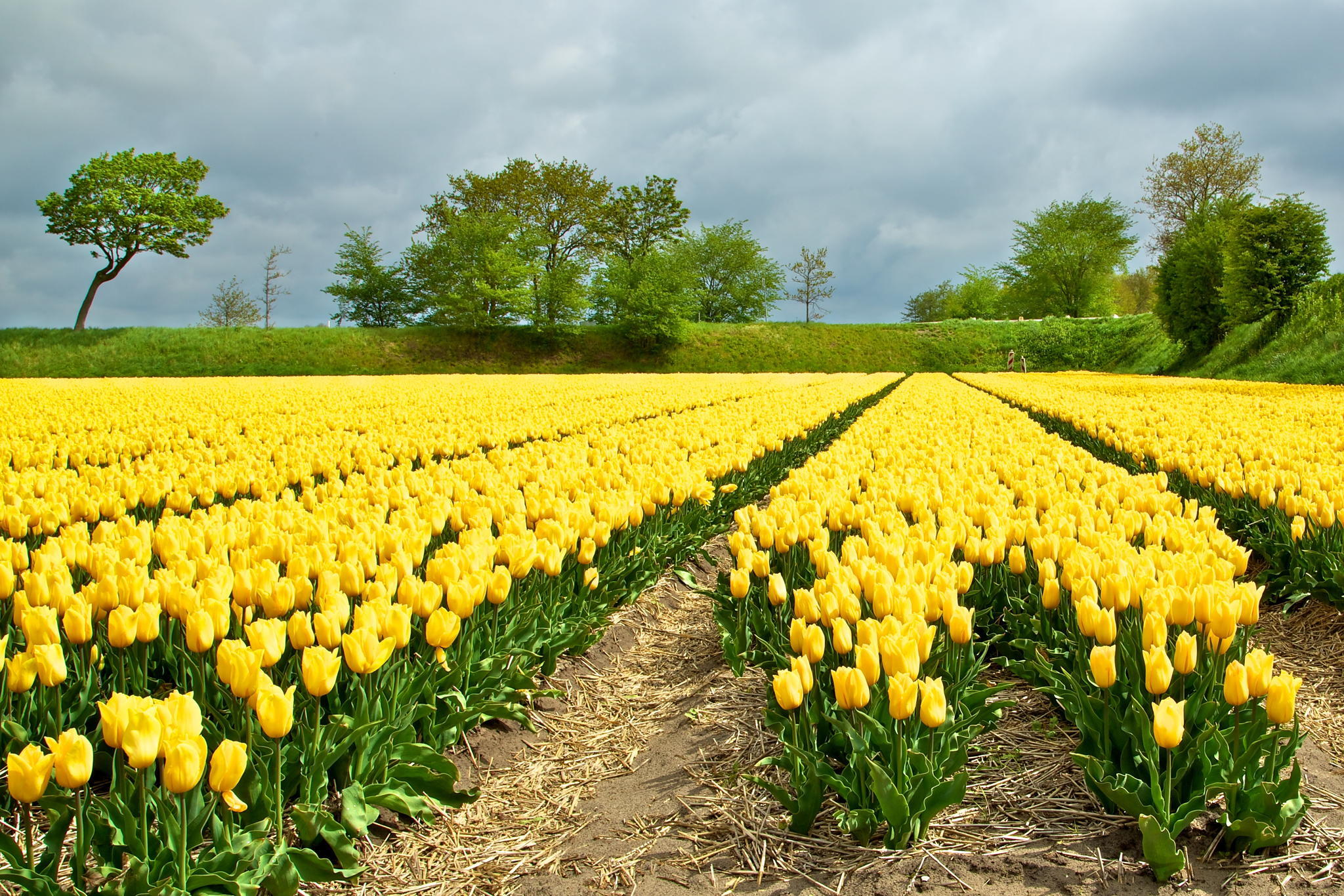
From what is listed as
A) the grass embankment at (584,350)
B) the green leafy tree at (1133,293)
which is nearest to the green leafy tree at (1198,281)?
the grass embankment at (584,350)

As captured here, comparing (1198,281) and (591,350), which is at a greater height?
(1198,281)

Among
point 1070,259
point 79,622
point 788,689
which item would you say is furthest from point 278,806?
point 1070,259

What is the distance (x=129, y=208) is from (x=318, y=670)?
5080 cm

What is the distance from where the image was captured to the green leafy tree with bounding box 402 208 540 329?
45.1 metres

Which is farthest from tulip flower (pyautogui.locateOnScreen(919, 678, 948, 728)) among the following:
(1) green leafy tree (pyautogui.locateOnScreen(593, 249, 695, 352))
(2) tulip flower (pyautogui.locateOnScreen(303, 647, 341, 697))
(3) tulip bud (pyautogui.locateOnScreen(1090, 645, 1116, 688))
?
(1) green leafy tree (pyautogui.locateOnScreen(593, 249, 695, 352))

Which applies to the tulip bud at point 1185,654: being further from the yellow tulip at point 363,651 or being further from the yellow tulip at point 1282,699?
the yellow tulip at point 363,651

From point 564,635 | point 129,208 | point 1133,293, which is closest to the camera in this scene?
point 564,635

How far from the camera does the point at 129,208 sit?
40.7 m

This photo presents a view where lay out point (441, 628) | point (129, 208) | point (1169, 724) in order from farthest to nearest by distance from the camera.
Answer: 1. point (129, 208)
2. point (441, 628)
3. point (1169, 724)

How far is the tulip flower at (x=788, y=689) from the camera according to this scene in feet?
6.43

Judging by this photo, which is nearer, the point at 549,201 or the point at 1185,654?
the point at 1185,654

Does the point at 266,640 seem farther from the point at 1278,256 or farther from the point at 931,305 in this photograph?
the point at 931,305

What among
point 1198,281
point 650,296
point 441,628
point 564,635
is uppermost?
point 650,296

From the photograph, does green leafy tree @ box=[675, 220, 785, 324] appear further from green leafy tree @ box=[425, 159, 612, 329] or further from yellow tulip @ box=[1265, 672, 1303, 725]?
yellow tulip @ box=[1265, 672, 1303, 725]
